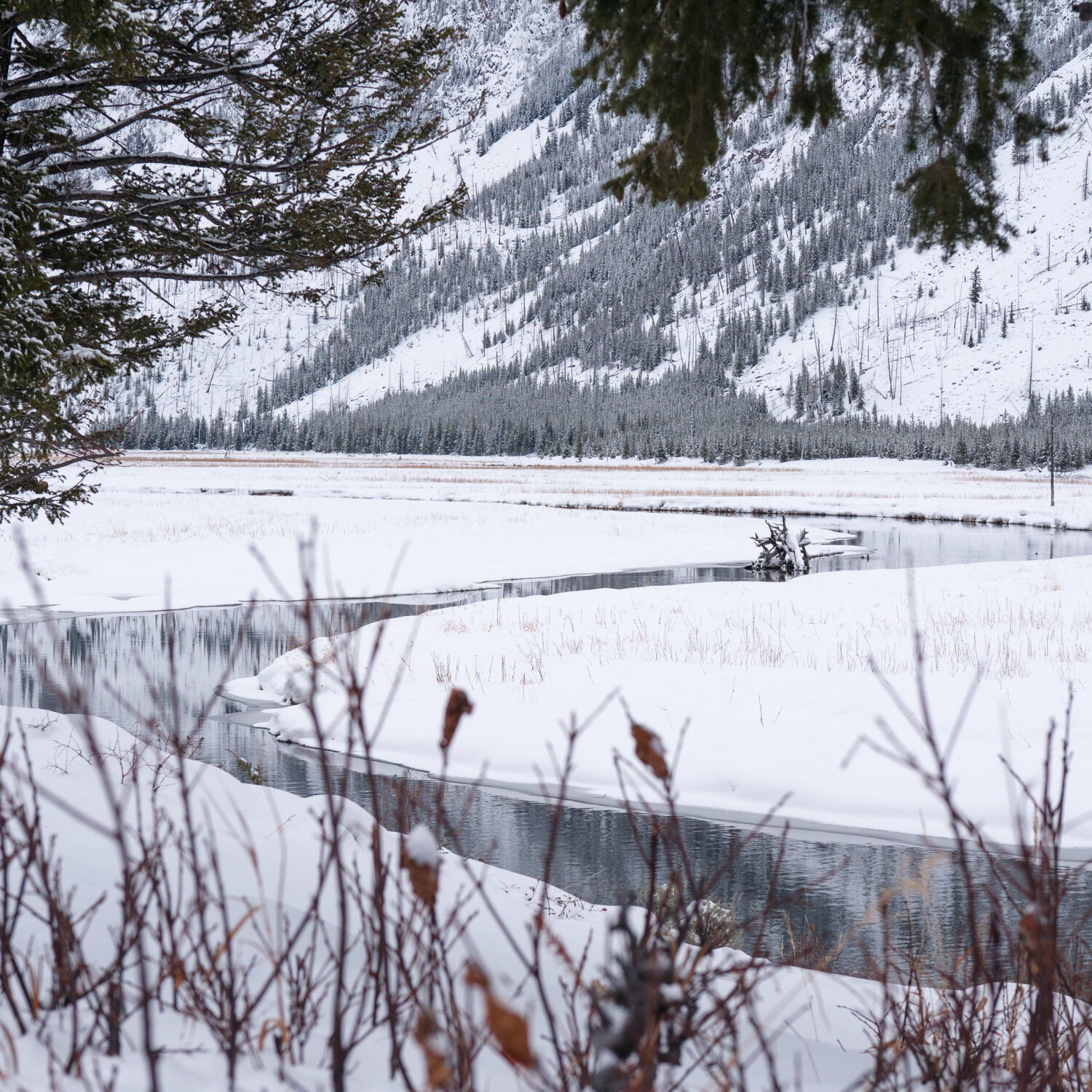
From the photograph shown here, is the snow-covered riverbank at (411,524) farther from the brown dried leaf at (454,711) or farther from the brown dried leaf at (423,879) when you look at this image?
the brown dried leaf at (423,879)

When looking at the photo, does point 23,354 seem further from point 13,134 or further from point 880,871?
point 880,871

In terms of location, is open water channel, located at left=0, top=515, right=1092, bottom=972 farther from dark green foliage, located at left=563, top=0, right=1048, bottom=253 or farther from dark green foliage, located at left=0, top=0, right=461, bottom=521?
dark green foliage, located at left=563, top=0, right=1048, bottom=253

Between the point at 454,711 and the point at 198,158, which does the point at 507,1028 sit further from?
the point at 198,158

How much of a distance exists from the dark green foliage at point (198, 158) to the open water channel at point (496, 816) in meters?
2.66

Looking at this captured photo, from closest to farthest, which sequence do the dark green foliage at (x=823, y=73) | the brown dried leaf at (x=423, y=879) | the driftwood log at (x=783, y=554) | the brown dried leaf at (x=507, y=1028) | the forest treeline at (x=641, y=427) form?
the brown dried leaf at (x=507, y=1028)
the brown dried leaf at (x=423, y=879)
the dark green foliage at (x=823, y=73)
the driftwood log at (x=783, y=554)
the forest treeline at (x=641, y=427)

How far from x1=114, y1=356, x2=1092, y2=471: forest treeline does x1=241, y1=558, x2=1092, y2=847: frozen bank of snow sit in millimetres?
77245

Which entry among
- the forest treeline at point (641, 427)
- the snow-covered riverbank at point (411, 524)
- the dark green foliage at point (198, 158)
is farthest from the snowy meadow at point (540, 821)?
the forest treeline at point (641, 427)

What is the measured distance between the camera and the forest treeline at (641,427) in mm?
97375

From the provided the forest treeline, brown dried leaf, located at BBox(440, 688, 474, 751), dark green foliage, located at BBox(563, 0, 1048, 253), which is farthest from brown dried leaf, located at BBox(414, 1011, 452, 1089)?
the forest treeline

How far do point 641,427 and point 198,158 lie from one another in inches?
4812

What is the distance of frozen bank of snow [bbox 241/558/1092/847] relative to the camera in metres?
6.71

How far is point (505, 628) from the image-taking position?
40.2 feet

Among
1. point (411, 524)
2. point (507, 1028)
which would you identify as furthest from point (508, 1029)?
point (411, 524)

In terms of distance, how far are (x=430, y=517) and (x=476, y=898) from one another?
28547 mm
